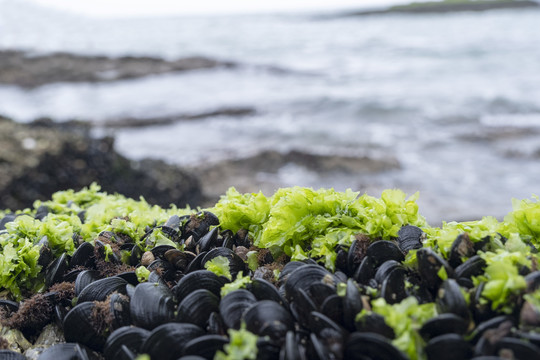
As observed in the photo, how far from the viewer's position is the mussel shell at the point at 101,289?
2.15 metres

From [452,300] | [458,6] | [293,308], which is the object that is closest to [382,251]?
[452,300]

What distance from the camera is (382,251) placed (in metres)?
2.08

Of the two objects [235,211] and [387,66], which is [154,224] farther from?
[387,66]

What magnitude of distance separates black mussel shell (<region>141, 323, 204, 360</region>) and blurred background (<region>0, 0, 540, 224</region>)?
5769 millimetres

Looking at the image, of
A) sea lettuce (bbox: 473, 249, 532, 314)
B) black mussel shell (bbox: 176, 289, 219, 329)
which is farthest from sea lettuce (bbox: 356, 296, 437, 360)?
black mussel shell (bbox: 176, 289, 219, 329)

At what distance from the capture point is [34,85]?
30156 mm

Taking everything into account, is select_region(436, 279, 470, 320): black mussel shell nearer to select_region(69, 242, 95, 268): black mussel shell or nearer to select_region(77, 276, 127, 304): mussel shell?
select_region(77, 276, 127, 304): mussel shell

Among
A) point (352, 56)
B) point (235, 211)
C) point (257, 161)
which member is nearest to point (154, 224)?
point (235, 211)

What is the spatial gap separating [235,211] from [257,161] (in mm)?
10403

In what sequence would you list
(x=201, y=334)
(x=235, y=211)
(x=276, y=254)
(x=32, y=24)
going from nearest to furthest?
(x=201, y=334) → (x=276, y=254) → (x=235, y=211) → (x=32, y=24)

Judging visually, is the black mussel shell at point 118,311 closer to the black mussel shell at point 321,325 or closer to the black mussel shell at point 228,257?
the black mussel shell at point 228,257

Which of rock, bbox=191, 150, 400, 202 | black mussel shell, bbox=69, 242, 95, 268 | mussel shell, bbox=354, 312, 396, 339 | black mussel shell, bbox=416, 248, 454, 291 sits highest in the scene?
black mussel shell, bbox=416, 248, 454, 291

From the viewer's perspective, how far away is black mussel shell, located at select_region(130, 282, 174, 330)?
1.93 m

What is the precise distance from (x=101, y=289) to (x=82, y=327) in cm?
22
